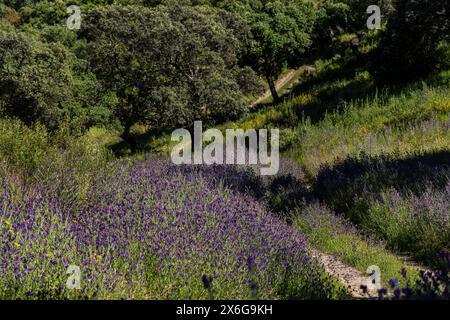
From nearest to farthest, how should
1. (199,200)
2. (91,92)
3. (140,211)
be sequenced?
(140,211) → (199,200) → (91,92)

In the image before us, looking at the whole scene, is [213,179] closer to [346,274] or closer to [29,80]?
[346,274]

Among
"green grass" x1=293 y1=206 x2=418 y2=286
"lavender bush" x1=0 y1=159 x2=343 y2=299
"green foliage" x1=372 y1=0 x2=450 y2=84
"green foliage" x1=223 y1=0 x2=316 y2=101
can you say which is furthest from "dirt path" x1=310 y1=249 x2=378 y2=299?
"green foliage" x1=223 y1=0 x2=316 y2=101

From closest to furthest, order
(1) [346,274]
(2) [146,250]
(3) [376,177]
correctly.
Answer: (2) [146,250] < (1) [346,274] < (3) [376,177]

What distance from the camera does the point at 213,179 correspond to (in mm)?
7594

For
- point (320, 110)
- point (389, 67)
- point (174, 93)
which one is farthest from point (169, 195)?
point (389, 67)

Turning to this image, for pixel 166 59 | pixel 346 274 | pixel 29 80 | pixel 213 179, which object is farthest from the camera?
pixel 29 80

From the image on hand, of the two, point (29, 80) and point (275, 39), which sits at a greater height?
point (275, 39)

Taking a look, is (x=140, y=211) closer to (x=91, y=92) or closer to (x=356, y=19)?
(x=91, y=92)

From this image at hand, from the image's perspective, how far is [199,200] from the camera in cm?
568

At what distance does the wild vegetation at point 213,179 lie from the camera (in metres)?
3.67


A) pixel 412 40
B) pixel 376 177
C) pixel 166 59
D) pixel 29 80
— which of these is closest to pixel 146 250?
pixel 376 177

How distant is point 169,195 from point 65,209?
1281 millimetres

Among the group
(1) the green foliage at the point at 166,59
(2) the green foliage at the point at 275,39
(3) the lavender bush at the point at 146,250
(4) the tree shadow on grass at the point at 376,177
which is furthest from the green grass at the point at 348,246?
(2) the green foliage at the point at 275,39

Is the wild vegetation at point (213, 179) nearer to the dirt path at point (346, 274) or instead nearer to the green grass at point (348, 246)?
the green grass at point (348, 246)
